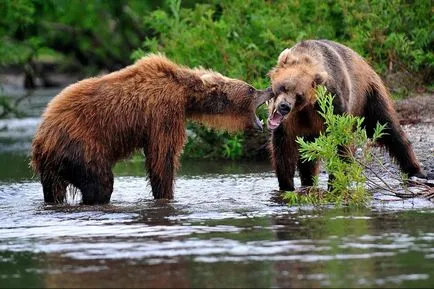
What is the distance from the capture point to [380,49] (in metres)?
15.0

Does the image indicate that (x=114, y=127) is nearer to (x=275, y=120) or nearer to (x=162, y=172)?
(x=162, y=172)

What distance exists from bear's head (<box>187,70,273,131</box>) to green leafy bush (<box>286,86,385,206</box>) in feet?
2.76

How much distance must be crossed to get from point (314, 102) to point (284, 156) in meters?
0.88

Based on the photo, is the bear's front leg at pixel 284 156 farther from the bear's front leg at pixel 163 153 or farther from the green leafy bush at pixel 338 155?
the bear's front leg at pixel 163 153

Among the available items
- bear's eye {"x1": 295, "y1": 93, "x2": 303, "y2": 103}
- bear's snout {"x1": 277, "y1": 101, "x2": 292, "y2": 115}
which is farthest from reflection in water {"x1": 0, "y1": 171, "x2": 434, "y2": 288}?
bear's eye {"x1": 295, "y1": 93, "x2": 303, "y2": 103}

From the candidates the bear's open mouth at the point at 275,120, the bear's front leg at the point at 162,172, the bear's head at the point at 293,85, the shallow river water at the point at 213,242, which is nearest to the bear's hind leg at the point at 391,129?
the shallow river water at the point at 213,242

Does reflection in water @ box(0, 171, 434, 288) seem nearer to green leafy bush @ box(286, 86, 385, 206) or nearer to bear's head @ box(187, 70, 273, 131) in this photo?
green leafy bush @ box(286, 86, 385, 206)

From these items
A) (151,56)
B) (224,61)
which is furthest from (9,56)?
(151,56)

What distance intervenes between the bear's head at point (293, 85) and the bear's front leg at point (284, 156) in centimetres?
53

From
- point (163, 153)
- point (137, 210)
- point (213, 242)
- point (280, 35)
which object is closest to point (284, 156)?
point (163, 153)

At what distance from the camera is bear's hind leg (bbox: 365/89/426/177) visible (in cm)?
1170

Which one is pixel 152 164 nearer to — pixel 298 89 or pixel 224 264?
pixel 298 89

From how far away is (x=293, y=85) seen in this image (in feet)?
33.6

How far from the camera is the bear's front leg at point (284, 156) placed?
11008 millimetres
